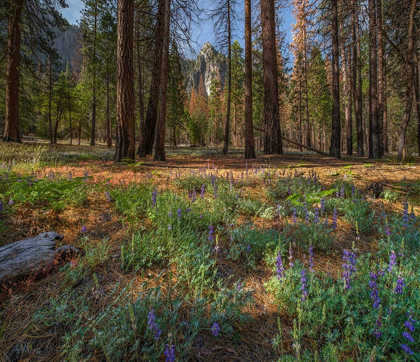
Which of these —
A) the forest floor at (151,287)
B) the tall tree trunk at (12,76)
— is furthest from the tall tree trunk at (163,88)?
the tall tree trunk at (12,76)

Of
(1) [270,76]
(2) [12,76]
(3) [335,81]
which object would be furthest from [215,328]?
(2) [12,76]

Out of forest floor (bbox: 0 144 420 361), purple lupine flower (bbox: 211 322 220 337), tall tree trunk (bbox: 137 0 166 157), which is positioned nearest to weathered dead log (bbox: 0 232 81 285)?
forest floor (bbox: 0 144 420 361)

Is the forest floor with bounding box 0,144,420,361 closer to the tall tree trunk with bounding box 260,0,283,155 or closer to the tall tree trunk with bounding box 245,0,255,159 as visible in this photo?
the tall tree trunk with bounding box 245,0,255,159

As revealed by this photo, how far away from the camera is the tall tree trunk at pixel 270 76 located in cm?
970

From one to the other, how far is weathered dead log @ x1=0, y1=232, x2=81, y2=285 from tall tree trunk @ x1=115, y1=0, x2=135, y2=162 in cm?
534

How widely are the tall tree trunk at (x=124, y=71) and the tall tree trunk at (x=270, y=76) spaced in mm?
6082

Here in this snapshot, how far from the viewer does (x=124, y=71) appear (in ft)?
22.2

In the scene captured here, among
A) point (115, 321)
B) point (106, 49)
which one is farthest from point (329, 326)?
point (106, 49)

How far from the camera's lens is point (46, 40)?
41.7 ft

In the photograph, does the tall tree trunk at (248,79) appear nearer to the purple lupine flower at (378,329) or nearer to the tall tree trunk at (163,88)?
the tall tree trunk at (163,88)

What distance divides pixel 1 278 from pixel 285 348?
2288 mm

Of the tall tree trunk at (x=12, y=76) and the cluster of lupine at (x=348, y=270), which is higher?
the tall tree trunk at (x=12, y=76)

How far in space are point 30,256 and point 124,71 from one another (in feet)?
21.2

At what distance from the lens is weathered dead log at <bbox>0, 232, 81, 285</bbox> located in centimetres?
181
